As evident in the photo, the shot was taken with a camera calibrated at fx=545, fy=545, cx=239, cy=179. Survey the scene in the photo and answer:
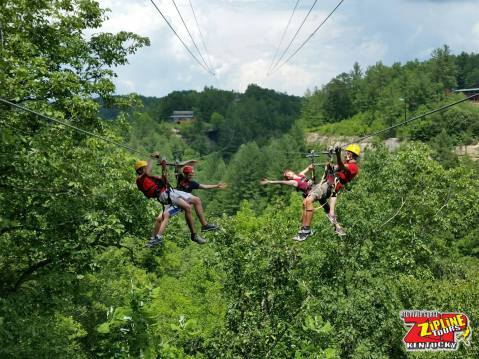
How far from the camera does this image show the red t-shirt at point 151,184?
11.0 metres

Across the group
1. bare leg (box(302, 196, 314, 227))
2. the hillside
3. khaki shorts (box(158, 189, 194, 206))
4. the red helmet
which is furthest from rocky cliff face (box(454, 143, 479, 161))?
khaki shorts (box(158, 189, 194, 206))

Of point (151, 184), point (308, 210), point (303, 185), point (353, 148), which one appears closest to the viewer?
point (151, 184)

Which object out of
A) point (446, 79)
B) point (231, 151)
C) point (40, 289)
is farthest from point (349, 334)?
point (231, 151)

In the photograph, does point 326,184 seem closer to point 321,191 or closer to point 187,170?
point 321,191

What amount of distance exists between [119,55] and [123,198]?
447 cm

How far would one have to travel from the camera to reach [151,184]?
36.0ft

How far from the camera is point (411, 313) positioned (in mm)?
22703

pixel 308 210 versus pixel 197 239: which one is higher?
pixel 308 210

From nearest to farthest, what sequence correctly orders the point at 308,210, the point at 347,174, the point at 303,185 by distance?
the point at 308,210 → the point at 347,174 → the point at 303,185

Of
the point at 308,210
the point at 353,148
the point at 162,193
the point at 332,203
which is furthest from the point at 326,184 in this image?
the point at 162,193

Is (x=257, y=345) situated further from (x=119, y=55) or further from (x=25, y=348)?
(x=119, y=55)

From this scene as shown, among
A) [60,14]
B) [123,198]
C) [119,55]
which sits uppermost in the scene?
[60,14]

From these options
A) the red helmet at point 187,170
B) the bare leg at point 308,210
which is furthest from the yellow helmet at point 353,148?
the red helmet at point 187,170

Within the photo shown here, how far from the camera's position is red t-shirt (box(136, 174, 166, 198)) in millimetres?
10961
